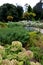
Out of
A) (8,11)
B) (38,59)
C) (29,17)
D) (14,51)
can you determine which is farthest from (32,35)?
(29,17)

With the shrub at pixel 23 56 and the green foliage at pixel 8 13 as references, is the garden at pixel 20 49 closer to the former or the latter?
the shrub at pixel 23 56

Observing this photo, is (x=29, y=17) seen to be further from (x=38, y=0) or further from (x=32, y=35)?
(x=32, y=35)

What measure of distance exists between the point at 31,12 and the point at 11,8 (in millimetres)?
2421

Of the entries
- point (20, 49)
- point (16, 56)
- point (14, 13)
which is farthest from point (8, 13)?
point (16, 56)

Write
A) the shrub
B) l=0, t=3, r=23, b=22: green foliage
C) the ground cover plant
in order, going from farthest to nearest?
l=0, t=3, r=23, b=22: green foliage
the shrub
the ground cover plant

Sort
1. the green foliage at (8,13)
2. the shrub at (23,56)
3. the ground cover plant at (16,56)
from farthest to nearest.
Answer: the green foliage at (8,13) < the shrub at (23,56) < the ground cover plant at (16,56)

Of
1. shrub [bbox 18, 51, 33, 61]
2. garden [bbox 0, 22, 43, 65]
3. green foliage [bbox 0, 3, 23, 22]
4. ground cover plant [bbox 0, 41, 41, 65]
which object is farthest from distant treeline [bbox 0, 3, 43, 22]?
shrub [bbox 18, 51, 33, 61]

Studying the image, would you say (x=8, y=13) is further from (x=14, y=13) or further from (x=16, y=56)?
(x=16, y=56)

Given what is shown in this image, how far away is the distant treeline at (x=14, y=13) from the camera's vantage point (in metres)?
21.8

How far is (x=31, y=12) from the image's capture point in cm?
2398

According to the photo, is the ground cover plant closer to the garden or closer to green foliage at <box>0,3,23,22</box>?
the garden

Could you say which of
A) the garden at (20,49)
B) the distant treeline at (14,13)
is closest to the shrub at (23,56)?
the garden at (20,49)

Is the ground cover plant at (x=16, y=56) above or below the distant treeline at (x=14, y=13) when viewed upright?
above

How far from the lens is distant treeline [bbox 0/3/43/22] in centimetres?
2181
